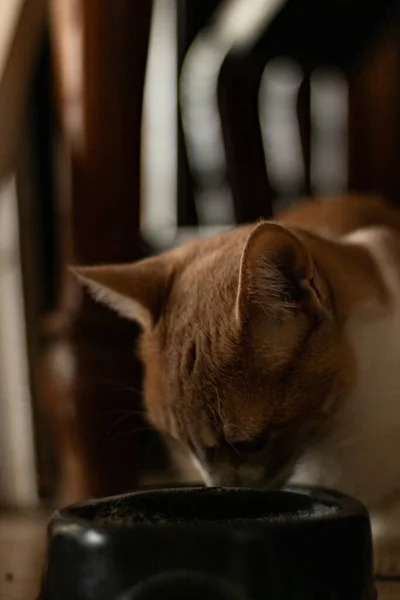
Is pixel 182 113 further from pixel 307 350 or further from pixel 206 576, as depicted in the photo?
pixel 206 576

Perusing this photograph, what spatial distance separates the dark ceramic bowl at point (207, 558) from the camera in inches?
25.5

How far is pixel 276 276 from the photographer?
90cm

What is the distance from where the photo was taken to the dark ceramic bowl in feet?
2.12

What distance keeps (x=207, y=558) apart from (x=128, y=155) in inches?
25.6

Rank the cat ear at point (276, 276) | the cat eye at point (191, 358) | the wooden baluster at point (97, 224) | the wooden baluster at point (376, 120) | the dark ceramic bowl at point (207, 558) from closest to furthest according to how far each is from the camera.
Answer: the dark ceramic bowl at point (207, 558)
the cat ear at point (276, 276)
the cat eye at point (191, 358)
the wooden baluster at point (97, 224)
the wooden baluster at point (376, 120)

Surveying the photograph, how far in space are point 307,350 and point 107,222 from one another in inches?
13.9

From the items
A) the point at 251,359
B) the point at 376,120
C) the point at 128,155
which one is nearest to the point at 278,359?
the point at 251,359

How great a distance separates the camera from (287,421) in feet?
3.08

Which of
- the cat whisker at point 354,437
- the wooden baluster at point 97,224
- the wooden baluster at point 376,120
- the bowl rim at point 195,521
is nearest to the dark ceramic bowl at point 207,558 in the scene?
the bowl rim at point 195,521

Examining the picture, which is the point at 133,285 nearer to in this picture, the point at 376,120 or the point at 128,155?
the point at 128,155

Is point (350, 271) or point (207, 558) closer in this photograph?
point (207, 558)

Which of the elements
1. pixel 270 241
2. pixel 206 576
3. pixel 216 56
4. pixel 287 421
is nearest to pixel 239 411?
pixel 287 421

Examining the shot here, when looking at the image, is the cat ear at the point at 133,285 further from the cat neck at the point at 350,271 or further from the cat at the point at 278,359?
the cat neck at the point at 350,271

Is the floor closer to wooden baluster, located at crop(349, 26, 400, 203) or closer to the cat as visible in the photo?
the cat
